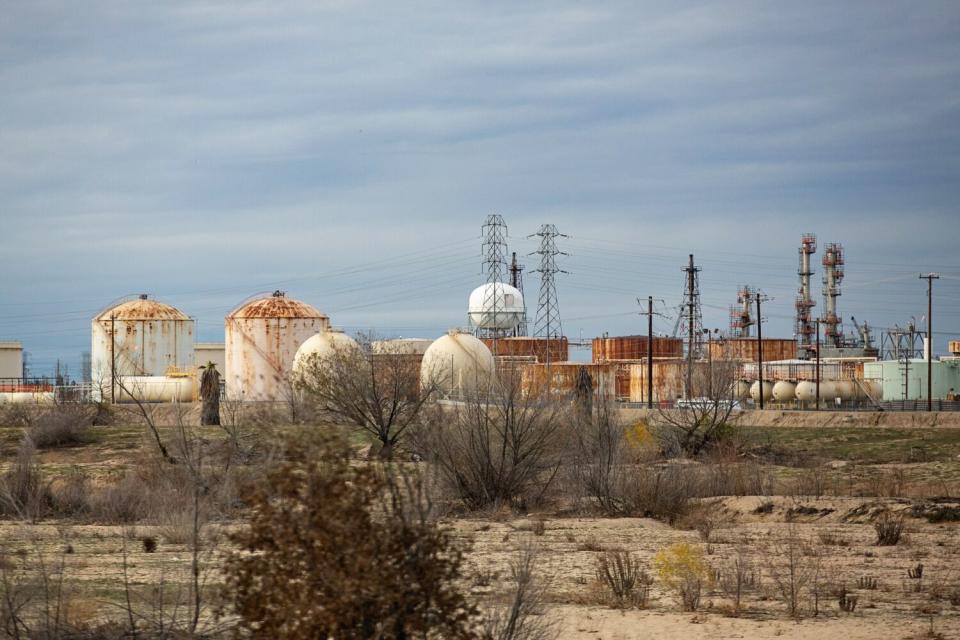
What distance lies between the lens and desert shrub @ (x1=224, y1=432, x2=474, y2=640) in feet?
25.7

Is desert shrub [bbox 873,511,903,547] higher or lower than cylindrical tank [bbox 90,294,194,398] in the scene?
lower

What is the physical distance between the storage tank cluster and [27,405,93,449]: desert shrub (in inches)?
1410

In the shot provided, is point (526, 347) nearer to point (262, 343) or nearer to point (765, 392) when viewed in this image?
point (765, 392)

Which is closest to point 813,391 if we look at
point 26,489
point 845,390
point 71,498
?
point 845,390

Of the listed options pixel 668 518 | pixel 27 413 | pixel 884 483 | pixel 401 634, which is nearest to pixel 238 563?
pixel 401 634

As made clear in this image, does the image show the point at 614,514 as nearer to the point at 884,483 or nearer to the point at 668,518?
the point at 668,518

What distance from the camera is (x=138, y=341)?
67.1 m

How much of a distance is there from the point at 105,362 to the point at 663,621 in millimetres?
57916

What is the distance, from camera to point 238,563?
8438 millimetres

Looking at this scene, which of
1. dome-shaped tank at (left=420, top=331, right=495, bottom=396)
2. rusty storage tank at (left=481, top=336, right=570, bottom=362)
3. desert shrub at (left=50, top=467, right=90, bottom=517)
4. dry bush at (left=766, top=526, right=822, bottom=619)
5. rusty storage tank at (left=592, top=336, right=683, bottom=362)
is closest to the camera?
dry bush at (left=766, top=526, right=822, bottom=619)

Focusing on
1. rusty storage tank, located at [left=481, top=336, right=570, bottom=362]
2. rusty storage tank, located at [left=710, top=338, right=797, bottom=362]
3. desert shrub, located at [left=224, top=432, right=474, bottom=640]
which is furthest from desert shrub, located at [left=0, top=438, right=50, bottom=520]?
rusty storage tank, located at [left=710, top=338, right=797, bottom=362]

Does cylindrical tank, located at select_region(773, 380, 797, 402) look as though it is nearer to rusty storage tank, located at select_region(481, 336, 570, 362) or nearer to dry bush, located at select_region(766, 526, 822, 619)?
rusty storage tank, located at select_region(481, 336, 570, 362)

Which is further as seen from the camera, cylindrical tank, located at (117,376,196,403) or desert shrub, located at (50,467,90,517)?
cylindrical tank, located at (117,376,196,403)

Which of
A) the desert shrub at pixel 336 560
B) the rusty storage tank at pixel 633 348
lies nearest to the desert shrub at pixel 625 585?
the desert shrub at pixel 336 560
